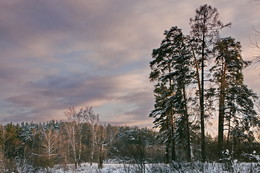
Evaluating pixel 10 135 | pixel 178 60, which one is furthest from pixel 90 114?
pixel 178 60

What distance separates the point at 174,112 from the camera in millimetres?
25219

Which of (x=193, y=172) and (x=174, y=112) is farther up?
(x=174, y=112)

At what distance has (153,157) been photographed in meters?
10.4

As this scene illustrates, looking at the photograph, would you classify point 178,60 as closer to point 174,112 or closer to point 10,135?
point 174,112

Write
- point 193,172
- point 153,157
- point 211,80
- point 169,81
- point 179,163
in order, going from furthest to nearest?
point 169,81 → point 211,80 → point 153,157 → point 179,163 → point 193,172

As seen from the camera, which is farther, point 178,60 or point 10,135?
point 10,135

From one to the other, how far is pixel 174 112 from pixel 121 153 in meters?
15.3

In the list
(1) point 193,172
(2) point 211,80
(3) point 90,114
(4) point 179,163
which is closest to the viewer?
(1) point 193,172

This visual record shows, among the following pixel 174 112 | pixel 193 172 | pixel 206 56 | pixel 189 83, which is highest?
pixel 206 56

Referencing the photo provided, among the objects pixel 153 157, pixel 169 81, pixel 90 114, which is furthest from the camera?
pixel 90 114

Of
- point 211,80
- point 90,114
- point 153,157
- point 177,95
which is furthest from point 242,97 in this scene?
point 90,114

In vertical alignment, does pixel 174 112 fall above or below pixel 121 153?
above

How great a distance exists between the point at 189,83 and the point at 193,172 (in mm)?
13603

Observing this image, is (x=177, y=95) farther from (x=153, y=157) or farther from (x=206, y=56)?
(x=153, y=157)
